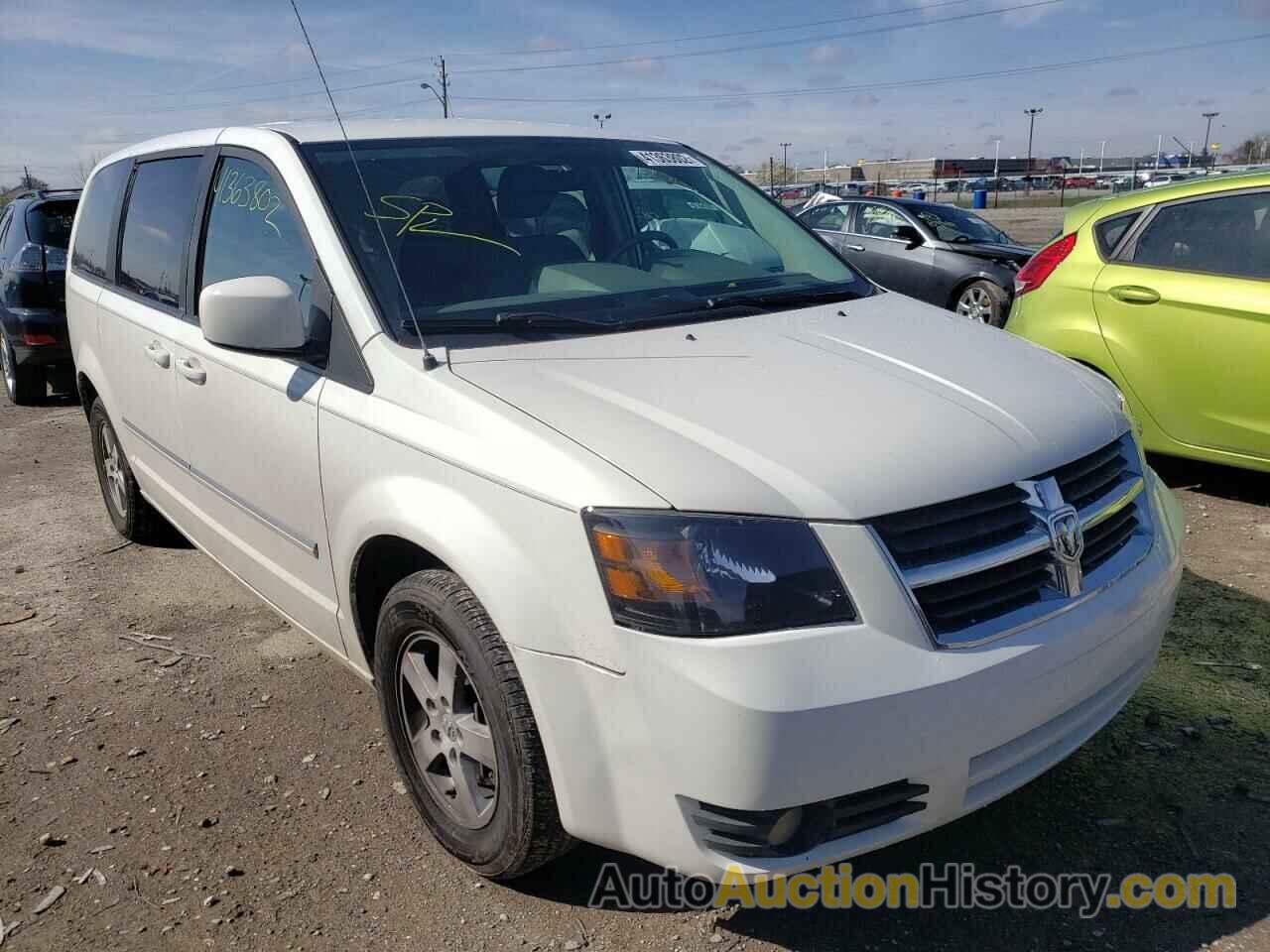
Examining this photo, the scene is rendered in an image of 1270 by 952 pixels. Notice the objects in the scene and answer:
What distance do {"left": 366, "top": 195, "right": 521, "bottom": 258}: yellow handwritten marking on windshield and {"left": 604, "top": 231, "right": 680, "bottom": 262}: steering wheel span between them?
1.36ft

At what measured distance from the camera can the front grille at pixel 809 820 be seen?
2.03m

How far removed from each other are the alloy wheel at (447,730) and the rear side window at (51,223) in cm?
731

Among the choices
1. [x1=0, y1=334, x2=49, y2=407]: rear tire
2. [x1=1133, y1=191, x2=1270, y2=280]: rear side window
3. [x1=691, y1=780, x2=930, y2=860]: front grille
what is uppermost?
[x1=1133, y1=191, x2=1270, y2=280]: rear side window

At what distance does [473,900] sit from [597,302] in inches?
62.1

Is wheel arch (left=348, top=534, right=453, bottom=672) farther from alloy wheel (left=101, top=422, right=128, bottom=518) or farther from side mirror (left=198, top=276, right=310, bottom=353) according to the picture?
alloy wheel (left=101, top=422, right=128, bottom=518)

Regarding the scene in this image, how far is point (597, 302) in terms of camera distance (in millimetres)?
2965

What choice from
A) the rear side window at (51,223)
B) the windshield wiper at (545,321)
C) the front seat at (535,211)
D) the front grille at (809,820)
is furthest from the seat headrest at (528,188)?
the rear side window at (51,223)

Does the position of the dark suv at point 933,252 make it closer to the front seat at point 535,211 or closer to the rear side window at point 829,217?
the rear side window at point 829,217

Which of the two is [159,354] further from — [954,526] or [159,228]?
[954,526]

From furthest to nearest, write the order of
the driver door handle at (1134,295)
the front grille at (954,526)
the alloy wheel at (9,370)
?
the alloy wheel at (9,370) < the driver door handle at (1134,295) < the front grille at (954,526)

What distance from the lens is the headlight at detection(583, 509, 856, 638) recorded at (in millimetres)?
1998

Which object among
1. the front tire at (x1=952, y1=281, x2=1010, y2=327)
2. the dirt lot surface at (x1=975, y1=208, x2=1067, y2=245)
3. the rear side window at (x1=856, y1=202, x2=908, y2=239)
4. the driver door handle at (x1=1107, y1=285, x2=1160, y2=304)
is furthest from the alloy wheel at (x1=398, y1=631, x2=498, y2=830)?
the dirt lot surface at (x1=975, y1=208, x2=1067, y2=245)

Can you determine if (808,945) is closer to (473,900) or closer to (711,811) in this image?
(711,811)

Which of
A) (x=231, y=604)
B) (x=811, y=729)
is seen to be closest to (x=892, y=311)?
(x=811, y=729)
